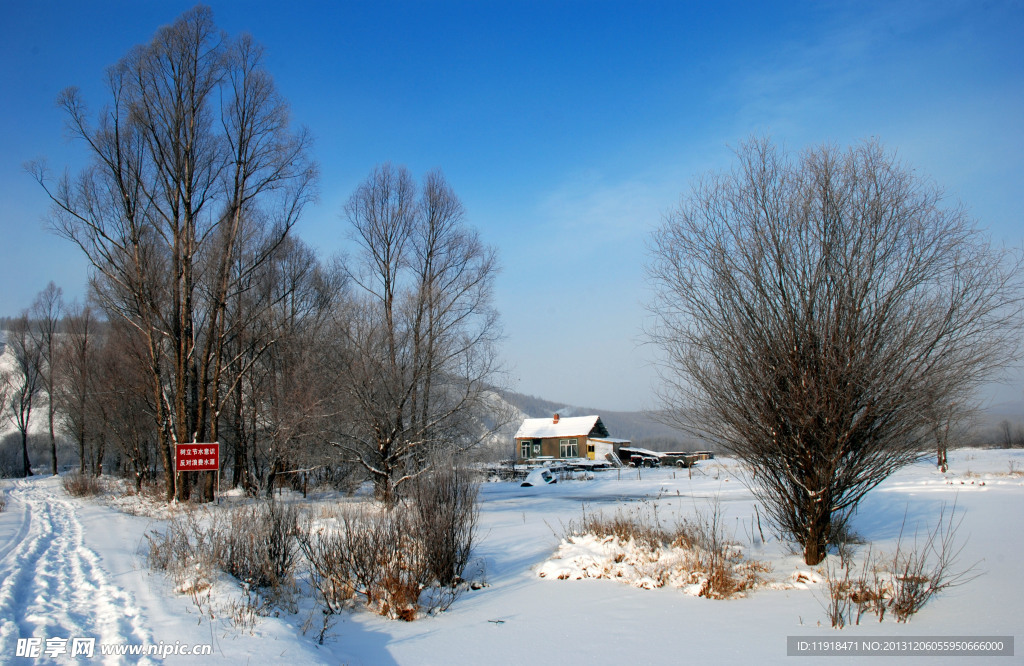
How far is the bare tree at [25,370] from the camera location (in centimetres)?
4491

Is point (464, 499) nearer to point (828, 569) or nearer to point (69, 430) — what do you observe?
point (828, 569)

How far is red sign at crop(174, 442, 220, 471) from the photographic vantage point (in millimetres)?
15141

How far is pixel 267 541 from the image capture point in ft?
26.3

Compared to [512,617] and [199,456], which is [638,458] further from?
[512,617]

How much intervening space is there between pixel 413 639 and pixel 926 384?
274 inches

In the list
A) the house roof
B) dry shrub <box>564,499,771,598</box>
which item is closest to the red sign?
dry shrub <box>564,499,771,598</box>

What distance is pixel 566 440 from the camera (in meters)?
59.8

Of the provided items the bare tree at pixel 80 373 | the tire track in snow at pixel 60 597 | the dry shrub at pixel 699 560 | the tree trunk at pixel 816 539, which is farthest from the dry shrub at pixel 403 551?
the bare tree at pixel 80 373

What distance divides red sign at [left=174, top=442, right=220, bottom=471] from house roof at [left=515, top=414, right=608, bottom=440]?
148 ft

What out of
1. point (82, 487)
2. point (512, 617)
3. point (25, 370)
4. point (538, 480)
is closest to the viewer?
point (512, 617)

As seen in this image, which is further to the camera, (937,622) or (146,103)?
(146,103)

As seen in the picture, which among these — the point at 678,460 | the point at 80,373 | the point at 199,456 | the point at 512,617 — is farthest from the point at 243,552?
the point at 678,460

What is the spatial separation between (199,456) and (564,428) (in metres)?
48.0

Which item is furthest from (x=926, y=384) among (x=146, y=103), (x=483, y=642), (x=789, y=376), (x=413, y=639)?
(x=146, y=103)
